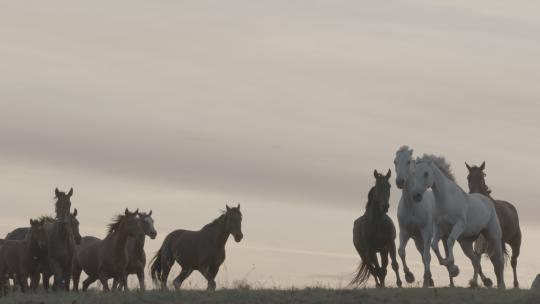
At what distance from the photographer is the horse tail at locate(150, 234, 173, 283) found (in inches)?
1097

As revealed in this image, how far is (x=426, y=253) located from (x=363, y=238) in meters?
1.53

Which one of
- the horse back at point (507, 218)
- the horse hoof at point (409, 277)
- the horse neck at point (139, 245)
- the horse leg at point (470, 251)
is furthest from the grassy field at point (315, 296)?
the horse back at point (507, 218)

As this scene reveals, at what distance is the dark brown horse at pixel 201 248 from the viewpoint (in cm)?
2633

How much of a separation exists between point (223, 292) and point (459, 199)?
5.36 meters

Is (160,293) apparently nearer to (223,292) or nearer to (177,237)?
(223,292)

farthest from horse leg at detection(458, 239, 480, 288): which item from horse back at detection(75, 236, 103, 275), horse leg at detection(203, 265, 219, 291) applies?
horse back at detection(75, 236, 103, 275)

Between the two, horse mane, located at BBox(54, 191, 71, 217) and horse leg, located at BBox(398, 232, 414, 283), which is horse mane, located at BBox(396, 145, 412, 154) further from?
horse mane, located at BBox(54, 191, 71, 217)

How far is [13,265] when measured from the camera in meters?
26.1

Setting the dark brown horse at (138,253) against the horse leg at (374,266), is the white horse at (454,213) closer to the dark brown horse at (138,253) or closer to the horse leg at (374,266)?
the horse leg at (374,266)

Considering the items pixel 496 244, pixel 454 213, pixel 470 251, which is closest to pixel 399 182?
pixel 454 213

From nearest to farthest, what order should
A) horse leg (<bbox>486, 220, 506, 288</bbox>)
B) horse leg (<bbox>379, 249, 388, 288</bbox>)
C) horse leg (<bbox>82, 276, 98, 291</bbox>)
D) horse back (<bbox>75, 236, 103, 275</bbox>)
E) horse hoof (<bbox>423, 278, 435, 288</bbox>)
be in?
1. horse hoof (<bbox>423, 278, 435, 288</bbox>)
2. horse leg (<bbox>379, 249, 388, 288</bbox>)
3. horse leg (<bbox>486, 220, 506, 288</bbox>)
4. horse back (<bbox>75, 236, 103, 275</bbox>)
5. horse leg (<bbox>82, 276, 98, 291</bbox>)

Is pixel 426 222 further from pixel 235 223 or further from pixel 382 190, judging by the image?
pixel 235 223

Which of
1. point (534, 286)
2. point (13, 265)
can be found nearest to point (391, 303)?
point (534, 286)

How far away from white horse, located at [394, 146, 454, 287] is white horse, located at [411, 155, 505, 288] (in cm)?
17
